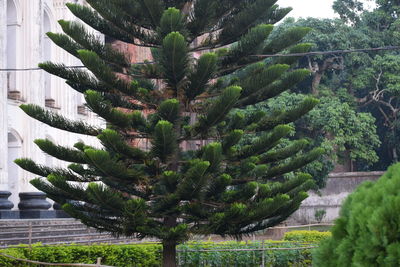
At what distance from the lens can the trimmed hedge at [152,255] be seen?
1247 centimetres

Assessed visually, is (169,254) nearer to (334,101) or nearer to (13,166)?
(13,166)

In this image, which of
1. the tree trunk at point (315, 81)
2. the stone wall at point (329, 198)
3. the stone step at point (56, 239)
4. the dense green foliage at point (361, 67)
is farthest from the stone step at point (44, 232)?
the tree trunk at point (315, 81)

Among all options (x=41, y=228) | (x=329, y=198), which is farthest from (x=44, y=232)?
(x=329, y=198)

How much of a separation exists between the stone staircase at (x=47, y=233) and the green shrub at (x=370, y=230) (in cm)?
1031

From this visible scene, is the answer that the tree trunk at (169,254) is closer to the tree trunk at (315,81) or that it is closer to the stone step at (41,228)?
the stone step at (41,228)

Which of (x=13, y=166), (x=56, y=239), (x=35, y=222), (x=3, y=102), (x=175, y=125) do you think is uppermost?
(x=3, y=102)

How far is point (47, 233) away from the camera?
16484mm

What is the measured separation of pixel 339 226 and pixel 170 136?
6.16m

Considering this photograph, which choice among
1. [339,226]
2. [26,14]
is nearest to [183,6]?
[339,226]

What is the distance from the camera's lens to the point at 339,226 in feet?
14.9

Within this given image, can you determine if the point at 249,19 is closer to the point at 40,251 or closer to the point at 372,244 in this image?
the point at 40,251

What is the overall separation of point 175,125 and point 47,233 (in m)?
6.32

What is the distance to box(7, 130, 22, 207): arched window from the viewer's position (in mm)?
20266

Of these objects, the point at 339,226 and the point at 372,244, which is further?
the point at 339,226
